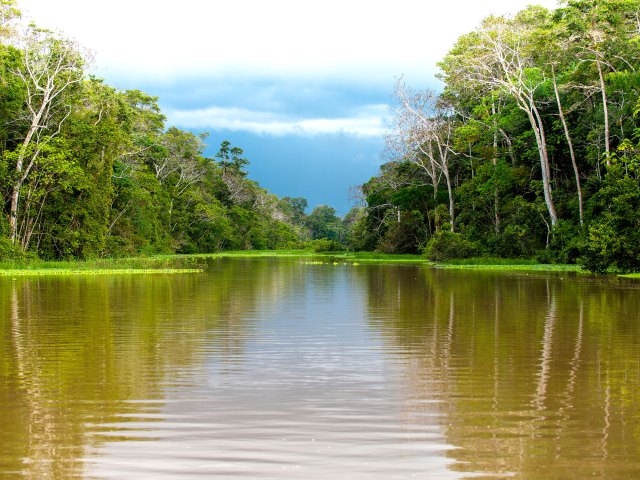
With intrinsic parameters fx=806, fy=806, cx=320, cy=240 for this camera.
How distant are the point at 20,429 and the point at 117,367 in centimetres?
324

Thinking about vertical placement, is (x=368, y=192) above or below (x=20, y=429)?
above

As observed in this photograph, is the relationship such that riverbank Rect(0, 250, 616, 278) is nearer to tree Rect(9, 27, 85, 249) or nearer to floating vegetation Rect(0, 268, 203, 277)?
floating vegetation Rect(0, 268, 203, 277)

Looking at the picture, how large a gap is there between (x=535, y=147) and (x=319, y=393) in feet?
130

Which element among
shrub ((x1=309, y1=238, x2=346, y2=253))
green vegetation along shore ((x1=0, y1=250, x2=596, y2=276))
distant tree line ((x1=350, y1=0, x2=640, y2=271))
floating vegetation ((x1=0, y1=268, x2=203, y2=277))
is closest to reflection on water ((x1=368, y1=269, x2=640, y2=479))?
distant tree line ((x1=350, y1=0, x2=640, y2=271))

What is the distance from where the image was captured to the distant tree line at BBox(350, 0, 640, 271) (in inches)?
1337

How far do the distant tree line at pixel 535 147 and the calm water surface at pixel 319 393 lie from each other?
1604 cm

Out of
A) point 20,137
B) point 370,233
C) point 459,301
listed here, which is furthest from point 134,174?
point 459,301

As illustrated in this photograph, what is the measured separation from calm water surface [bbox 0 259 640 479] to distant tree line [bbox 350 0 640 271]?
16036 millimetres

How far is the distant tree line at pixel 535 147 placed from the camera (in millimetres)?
33969

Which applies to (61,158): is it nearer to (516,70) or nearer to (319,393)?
(516,70)

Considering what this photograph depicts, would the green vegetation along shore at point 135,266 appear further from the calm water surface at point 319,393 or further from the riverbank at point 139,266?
the calm water surface at point 319,393

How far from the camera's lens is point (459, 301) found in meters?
20.8

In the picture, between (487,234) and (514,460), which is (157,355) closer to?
(514,460)

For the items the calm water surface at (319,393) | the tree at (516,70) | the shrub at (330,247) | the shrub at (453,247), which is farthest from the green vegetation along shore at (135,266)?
the shrub at (330,247)
